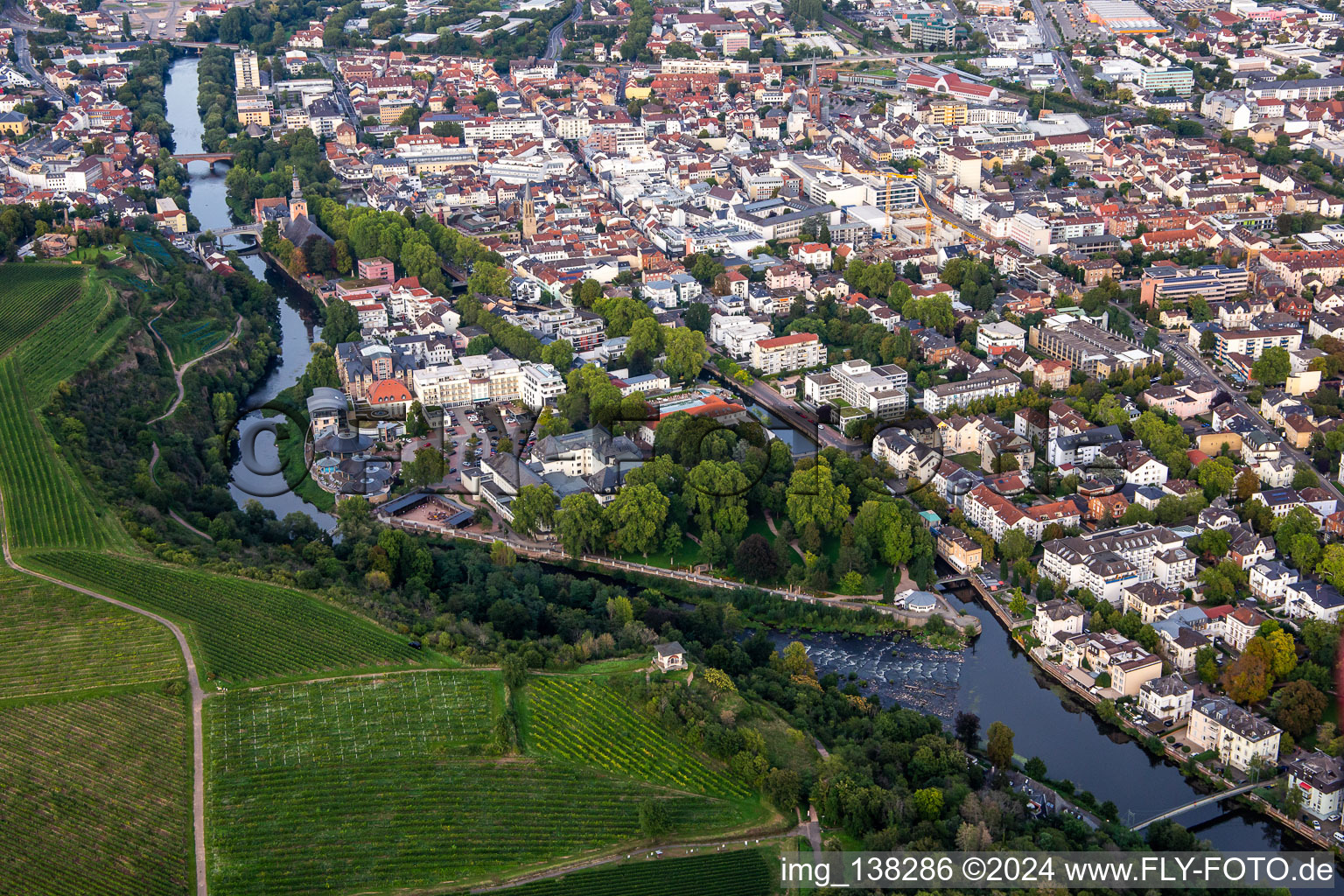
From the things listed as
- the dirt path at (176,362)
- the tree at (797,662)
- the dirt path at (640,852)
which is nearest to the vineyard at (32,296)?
the dirt path at (176,362)

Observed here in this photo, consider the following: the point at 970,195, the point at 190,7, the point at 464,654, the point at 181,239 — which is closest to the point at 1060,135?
the point at 970,195

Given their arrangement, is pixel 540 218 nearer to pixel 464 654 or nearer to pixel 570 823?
pixel 464 654

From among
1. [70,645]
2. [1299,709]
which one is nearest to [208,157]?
[70,645]

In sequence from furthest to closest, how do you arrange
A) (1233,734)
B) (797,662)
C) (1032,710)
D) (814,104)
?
(814,104) → (797,662) → (1032,710) → (1233,734)

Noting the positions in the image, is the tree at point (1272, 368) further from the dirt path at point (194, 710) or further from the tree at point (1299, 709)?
the dirt path at point (194, 710)

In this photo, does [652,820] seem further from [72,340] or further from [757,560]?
[72,340]
